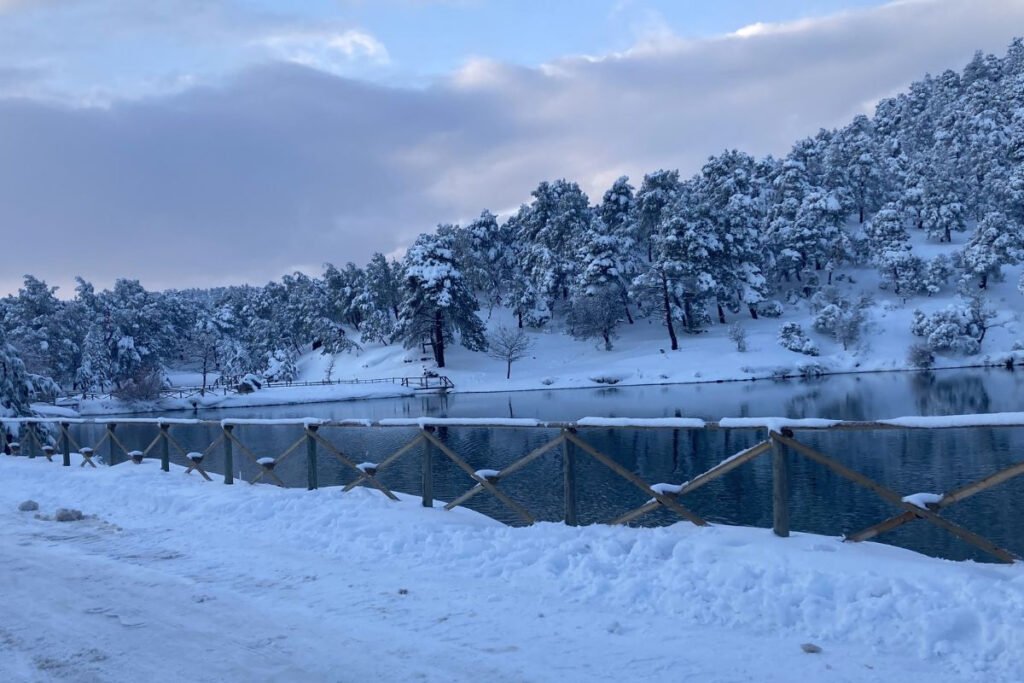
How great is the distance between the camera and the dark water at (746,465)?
14320mm

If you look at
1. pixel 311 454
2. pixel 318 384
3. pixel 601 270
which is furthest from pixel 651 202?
pixel 311 454

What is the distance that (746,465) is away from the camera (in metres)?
19.5

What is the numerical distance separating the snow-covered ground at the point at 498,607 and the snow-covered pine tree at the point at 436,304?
5755 centimetres

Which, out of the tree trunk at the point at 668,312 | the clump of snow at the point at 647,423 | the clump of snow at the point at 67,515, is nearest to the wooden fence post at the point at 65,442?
the clump of snow at the point at 67,515

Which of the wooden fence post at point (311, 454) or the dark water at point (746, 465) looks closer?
the wooden fence post at point (311, 454)

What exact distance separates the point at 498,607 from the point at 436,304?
60.1 m

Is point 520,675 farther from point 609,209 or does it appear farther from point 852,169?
point 852,169

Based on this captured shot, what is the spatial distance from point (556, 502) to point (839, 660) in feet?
38.2

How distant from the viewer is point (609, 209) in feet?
267

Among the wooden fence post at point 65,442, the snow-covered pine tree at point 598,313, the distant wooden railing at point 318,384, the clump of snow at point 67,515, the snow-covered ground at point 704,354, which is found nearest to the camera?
the clump of snow at point 67,515

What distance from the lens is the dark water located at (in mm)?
14320

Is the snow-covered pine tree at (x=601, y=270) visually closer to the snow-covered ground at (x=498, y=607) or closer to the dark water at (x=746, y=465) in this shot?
the dark water at (x=746, y=465)

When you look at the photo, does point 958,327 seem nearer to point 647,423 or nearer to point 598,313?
point 598,313

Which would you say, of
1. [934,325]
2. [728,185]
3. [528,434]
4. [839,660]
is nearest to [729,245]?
[728,185]
